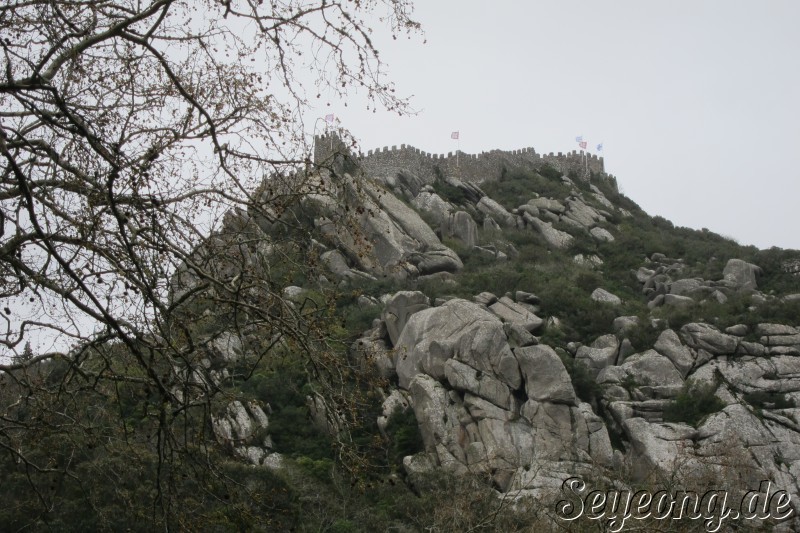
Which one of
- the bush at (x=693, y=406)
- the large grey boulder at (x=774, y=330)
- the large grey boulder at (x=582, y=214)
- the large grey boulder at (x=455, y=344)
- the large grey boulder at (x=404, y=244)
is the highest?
the large grey boulder at (x=582, y=214)

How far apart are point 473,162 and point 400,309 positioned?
22907 mm

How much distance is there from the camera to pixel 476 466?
23.8 m

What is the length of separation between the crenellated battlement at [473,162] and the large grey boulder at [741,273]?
14201mm

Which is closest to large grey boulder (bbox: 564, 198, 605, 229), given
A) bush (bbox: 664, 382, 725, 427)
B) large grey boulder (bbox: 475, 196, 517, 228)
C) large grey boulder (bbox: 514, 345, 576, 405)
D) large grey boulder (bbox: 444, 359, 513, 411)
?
large grey boulder (bbox: 475, 196, 517, 228)

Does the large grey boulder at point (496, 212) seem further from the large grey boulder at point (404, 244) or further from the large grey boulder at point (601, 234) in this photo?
the large grey boulder at point (404, 244)

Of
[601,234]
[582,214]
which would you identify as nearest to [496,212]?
[601,234]

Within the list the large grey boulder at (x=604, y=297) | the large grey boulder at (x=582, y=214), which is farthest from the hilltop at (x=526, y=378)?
the large grey boulder at (x=582, y=214)

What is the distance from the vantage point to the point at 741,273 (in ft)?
A: 130

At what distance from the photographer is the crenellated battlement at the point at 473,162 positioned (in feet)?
157

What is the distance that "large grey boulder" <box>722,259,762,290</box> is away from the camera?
39.0 metres

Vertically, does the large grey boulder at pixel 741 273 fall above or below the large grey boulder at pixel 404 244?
below

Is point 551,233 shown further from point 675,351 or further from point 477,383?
point 477,383

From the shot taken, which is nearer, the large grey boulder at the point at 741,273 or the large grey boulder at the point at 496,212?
the large grey boulder at the point at 741,273

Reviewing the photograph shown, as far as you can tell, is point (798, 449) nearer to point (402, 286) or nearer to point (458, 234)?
point (402, 286)
